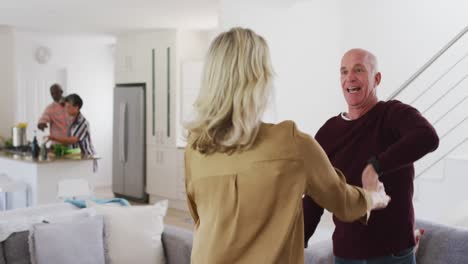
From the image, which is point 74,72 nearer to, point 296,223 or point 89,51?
point 89,51

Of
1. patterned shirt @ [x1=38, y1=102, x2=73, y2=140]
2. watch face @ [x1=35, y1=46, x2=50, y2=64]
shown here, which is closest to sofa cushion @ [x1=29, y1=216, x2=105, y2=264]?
patterned shirt @ [x1=38, y1=102, x2=73, y2=140]

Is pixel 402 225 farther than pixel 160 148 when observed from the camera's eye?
No

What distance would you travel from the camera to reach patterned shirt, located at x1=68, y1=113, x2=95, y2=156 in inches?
245

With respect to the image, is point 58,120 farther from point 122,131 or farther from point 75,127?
point 122,131

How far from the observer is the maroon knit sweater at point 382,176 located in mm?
1600

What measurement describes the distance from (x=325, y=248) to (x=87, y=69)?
7.34m

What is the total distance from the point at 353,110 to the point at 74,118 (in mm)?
5040

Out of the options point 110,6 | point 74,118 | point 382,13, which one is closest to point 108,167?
point 74,118

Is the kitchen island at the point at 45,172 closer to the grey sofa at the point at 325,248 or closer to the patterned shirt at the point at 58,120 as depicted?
the patterned shirt at the point at 58,120

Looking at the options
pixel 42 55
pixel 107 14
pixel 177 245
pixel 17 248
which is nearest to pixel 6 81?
pixel 42 55

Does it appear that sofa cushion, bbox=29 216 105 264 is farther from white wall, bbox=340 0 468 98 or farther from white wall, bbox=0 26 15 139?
white wall, bbox=0 26 15 139

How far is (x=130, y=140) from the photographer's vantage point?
8.30 metres

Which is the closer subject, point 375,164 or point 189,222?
point 375,164

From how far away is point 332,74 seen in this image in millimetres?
6211
